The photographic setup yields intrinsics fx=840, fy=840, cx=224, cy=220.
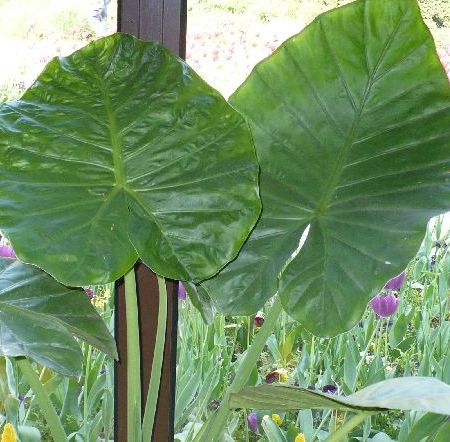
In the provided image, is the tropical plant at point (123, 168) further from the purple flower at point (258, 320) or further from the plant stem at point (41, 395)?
the purple flower at point (258, 320)

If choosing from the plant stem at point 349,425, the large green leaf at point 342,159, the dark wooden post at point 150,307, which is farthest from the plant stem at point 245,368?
the dark wooden post at point 150,307

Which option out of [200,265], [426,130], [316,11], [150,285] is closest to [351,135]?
[426,130]

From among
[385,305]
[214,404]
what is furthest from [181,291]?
[385,305]

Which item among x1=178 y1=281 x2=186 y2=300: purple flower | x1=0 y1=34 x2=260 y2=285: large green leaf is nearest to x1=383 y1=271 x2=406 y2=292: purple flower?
x1=178 y1=281 x2=186 y2=300: purple flower

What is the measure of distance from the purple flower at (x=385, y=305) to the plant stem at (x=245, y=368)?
285 mm

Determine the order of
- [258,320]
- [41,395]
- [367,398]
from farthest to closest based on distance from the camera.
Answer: [258,320] → [41,395] → [367,398]

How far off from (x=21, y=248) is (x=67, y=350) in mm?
165

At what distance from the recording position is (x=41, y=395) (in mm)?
1136

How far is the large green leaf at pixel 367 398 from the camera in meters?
0.94

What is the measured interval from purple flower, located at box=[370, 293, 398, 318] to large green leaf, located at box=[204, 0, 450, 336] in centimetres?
27

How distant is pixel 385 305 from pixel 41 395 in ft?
1.89

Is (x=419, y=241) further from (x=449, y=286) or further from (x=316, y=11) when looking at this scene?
(x=316, y=11)

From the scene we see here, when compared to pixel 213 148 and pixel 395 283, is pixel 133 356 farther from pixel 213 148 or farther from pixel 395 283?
pixel 395 283

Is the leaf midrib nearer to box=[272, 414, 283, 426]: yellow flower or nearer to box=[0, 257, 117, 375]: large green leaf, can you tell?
box=[0, 257, 117, 375]: large green leaf
